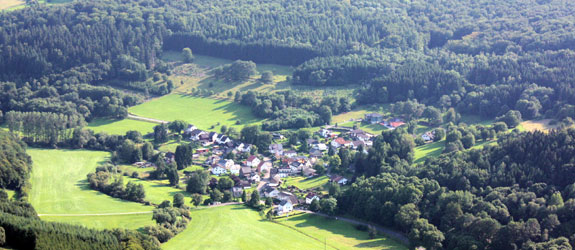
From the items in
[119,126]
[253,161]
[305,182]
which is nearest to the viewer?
[305,182]

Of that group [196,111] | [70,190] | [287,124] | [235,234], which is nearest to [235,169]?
[287,124]

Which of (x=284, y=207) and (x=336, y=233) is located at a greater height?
(x=336, y=233)

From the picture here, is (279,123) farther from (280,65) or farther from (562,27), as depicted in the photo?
(562,27)

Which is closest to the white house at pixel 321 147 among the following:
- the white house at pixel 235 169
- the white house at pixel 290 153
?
the white house at pixel 290 153

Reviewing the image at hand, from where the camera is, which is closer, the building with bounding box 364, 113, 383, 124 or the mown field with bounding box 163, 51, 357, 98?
the building with bounding box 364, 113, 383, 124

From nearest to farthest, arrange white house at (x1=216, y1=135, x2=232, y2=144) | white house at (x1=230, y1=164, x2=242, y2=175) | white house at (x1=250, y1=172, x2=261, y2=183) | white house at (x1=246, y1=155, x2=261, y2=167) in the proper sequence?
white house at (x1=250, y1=172, x2=261, y2=183), white house at (x1=230, y1=164, x2=242, y2=175), white house at (x1=246, y1=155, x2=261, y2=167), white house at (x1=216, y1=135, x2=232, y2=144)

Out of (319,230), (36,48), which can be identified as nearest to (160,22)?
(36,48)

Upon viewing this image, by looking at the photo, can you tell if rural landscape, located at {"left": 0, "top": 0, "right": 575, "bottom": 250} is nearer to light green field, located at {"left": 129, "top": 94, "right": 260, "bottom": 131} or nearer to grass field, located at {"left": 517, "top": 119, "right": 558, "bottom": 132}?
light green field, located at {"left": 129, "top": 94, "right": 260, "bottom": 131}

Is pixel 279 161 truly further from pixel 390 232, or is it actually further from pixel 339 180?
pixel 390 232

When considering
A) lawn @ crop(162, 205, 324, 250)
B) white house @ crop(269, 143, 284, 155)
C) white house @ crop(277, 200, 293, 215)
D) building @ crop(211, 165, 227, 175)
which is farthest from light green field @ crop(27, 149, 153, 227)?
white house @ crop(269, 143, 284, 155)
